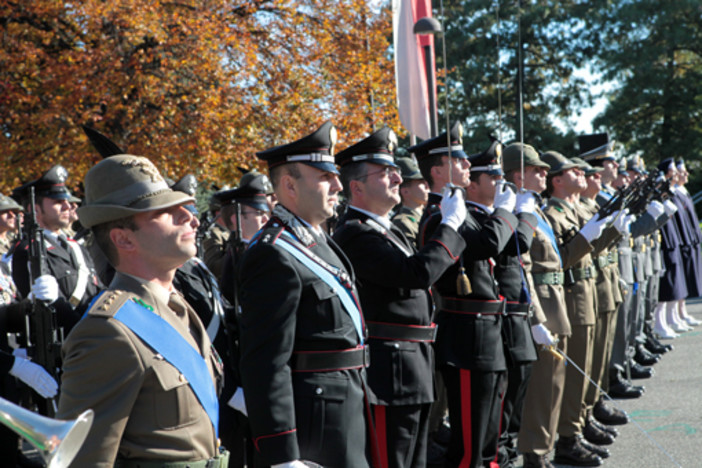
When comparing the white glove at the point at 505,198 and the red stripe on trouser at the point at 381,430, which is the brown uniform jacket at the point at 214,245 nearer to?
the white glove at the point at 505,198

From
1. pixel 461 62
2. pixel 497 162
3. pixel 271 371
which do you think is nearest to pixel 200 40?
pixel 497 162

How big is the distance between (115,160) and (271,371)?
935mm

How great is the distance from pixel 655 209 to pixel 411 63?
13.2 feet

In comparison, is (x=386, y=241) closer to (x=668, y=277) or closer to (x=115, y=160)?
(x=115, y=160)

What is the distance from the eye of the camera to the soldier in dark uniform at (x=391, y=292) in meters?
3.91

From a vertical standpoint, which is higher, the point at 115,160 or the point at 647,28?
the point at 647,28

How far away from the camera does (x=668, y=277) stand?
40.9 ft

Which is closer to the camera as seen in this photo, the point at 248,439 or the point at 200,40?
the point at 248,439

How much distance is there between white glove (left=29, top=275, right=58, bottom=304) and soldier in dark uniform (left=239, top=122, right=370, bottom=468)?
9.76 ft

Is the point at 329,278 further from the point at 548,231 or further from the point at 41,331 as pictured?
the point at 548,231

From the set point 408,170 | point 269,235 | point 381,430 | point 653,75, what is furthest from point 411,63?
point 653,75

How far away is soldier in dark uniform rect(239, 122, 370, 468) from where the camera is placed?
2980mm

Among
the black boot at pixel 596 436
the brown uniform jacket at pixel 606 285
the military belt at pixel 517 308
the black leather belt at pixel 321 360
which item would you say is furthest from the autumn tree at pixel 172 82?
the black leather belt at pixel 321 360

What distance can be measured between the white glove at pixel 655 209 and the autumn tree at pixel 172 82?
15.7ft
